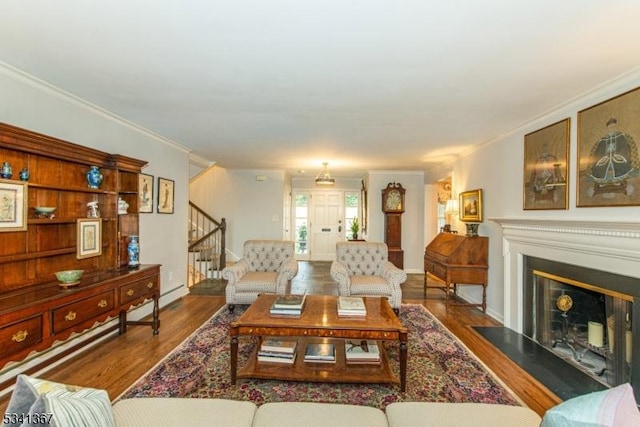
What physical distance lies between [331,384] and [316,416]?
111 cm

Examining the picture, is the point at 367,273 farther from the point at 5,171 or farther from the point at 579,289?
the point at 5,171

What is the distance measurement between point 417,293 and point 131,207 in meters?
4.38

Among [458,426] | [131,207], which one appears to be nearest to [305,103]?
[131,207]

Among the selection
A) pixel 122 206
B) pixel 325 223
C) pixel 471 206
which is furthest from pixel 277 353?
pixel 325 223

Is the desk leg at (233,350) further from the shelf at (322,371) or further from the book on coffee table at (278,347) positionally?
the book on coffee table at (278,347)

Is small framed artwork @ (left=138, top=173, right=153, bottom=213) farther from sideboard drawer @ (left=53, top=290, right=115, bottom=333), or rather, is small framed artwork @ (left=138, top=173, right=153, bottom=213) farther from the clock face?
the clock face

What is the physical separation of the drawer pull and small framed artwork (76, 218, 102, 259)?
1.00m

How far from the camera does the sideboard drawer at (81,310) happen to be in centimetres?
219

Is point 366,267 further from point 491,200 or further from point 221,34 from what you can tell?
point 221,34

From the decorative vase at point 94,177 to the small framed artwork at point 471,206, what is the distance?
4698 millimetres

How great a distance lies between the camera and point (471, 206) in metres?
4.70

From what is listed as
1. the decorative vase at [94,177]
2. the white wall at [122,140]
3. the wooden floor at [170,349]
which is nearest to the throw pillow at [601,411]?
the wooden floor at [170,349]

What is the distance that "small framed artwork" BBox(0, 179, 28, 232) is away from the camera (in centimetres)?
213

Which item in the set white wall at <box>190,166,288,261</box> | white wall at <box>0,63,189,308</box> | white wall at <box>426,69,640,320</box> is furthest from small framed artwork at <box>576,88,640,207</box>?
white wall at <box>190,166,288,261</box>
